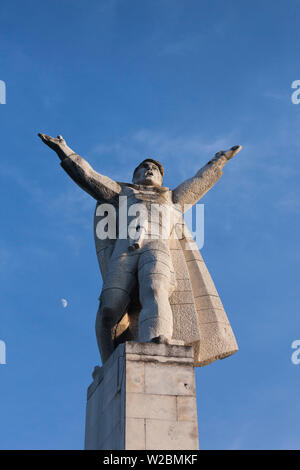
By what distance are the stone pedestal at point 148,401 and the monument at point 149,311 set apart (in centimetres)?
1

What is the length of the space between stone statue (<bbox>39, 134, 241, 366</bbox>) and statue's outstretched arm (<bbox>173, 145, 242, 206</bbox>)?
0.02 metres

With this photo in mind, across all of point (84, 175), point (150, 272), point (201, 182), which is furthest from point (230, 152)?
point (150, 272)

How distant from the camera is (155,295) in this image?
1173 cm

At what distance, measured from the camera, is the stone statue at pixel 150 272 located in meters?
12.0

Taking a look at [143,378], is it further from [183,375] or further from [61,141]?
[61,141]

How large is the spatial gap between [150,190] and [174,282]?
7.42ft

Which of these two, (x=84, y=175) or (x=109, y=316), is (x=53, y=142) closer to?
(x=84, y=175)

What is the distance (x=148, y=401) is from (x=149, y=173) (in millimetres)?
5534

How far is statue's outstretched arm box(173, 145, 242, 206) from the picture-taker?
567 inches

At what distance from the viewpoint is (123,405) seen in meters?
10.1

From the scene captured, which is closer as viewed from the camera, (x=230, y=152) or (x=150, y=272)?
(x=150, y=272)

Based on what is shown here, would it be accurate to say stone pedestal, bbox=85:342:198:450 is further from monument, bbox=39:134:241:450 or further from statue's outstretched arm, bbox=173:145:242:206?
statue's outstretched arm, bbox=173:145:242:206
